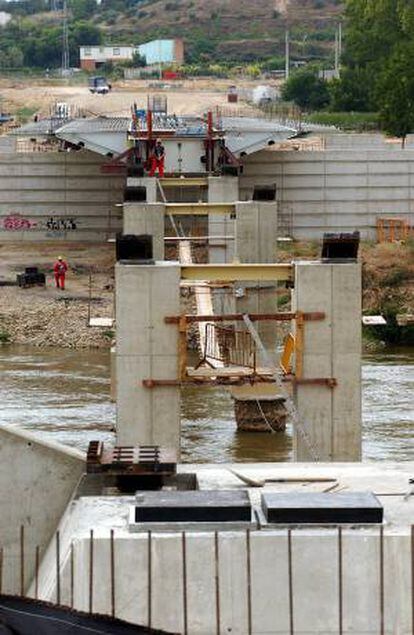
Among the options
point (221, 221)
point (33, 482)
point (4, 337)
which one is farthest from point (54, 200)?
point (33, 482)

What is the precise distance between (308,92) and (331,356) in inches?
3867

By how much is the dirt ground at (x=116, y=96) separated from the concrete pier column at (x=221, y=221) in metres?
43.8

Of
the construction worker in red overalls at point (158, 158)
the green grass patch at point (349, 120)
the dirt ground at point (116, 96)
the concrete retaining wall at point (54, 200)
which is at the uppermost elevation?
the construction worker in red overalls at point (158, 158)

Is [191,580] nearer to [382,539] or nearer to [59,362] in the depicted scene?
[382,539]

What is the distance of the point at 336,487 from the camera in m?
19.4

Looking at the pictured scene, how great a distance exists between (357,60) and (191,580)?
95.4 m

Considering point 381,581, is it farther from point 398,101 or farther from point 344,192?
A: point 398,101

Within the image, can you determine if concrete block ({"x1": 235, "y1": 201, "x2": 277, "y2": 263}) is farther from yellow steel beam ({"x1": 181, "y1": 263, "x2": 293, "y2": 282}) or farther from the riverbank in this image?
yellow steel beam ({"x1": 181, "y1": 263, "x2": 293, "y2": 282})

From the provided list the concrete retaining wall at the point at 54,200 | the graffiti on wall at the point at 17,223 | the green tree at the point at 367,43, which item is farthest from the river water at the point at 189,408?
the green tree at the point at 367,43

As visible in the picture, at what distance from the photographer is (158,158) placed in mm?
60094

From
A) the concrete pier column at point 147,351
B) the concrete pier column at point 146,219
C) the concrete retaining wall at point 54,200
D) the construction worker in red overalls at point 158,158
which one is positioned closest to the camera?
the concrete pier column at point 147,351

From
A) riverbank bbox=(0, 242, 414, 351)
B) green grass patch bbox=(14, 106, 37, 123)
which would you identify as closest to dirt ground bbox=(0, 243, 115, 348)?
riverbank bbox=(0, 242, 414, 351)

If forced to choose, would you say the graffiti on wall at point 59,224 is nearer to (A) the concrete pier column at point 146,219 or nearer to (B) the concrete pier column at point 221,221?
(B) the concrete pier column at point 221,221

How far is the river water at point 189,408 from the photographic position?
36094 millimetres
